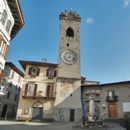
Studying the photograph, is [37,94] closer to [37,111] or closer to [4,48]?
[37,111]

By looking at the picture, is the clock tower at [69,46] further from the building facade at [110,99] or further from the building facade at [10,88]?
the building facade at [10,88]

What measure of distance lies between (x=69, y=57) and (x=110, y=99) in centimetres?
1119

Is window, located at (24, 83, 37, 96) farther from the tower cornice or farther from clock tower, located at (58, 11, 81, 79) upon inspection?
the tower cornice

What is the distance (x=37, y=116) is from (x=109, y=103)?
1267 cm

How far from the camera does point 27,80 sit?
22.1 metres

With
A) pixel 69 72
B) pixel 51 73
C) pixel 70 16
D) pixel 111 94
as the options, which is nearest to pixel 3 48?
pixel 51 73

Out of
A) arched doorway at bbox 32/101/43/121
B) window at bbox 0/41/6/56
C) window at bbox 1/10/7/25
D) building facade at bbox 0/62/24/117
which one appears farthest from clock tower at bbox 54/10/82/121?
window at bbox 1/10/7/25

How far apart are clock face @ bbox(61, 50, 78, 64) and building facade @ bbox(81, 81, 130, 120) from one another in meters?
6.24

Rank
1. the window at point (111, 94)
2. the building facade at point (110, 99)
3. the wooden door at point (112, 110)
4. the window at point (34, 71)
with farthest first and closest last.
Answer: the window at point (34, 71)
the window at point (111, 94)
the wooden door at point (112, 110)
the building facade at point (110, 99)

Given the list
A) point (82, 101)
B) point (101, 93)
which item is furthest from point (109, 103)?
point (82, 101)

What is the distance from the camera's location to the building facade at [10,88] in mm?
24598

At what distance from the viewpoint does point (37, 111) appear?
20.5 meters

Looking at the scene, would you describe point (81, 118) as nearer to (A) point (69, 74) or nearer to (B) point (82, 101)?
(B) point (82, 101)

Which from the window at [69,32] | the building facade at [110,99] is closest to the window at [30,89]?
the building facade at [110,99]
